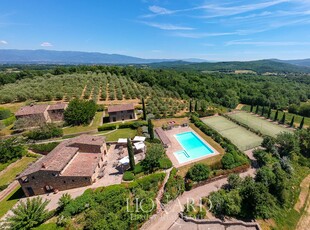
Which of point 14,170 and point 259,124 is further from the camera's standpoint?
point 259,124

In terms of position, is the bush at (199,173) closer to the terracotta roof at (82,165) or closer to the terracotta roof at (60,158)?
the terracotta roof at (82,165)

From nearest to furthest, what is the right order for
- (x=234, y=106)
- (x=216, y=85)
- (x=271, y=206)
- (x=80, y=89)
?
(x=271, y=206), (x=80, y=89), (x=234, y=106), (x=216, y=85)

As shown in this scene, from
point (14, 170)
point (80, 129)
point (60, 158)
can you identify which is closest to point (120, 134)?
point (80, 129)

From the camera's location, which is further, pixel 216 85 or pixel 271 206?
pixel 216 85

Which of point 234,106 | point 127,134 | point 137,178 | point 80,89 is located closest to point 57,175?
point 137,178

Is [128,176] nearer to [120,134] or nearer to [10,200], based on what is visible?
[120,134]

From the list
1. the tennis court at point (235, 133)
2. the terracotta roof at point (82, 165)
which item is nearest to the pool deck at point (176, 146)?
the tennis court at point (235, 133)

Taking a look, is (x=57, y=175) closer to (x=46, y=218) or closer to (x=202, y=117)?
(x=46, y=218)

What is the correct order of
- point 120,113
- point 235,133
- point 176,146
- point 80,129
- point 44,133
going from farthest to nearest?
point 120,113, point 235,133, point 80,129, point 44,133, point 176,146
